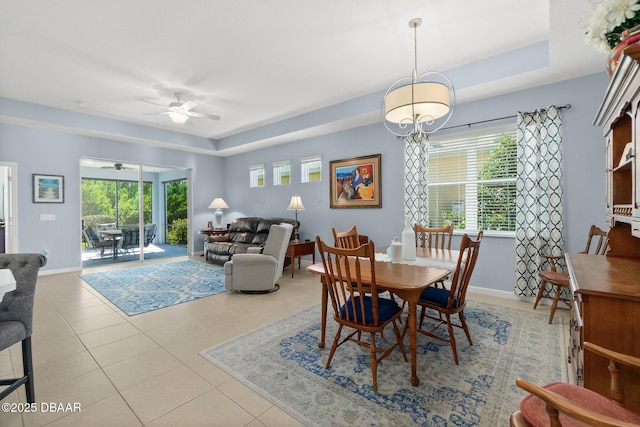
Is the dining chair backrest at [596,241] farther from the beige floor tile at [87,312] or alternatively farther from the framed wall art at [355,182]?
the beige floor tile at [87,312]

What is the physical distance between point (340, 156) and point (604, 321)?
15.0ft

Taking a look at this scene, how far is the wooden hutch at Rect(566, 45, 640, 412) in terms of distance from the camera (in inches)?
45.2

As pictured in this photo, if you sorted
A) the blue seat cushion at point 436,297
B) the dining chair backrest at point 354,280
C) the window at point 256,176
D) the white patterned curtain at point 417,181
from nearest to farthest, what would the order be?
the dining chair backrest at point 354,280 → the blue seat cushion at point 436,297 → the white patterned curtain at point 417,181 → the window at point 256,176

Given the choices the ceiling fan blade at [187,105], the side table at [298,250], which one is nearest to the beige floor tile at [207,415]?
the side table at [298,250]

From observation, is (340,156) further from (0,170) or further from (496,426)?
(0,170)

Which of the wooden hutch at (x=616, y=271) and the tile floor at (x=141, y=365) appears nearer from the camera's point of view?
the wooden hutch at (x=616, y=271)

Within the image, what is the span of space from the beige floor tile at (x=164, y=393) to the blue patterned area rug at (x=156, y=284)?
1615 millimetres

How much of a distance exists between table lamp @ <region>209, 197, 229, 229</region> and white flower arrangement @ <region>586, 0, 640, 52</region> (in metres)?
6.83

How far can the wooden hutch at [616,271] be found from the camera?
1.15 meters

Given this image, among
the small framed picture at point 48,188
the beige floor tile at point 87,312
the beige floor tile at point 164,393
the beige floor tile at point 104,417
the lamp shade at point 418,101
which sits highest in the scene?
the lamp shade at point 418,101

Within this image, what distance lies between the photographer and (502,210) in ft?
12.6

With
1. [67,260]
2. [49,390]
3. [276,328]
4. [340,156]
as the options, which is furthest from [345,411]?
[67,260]

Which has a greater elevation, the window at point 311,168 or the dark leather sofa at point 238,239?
the window at point 311,168

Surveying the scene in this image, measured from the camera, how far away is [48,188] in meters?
5.21
